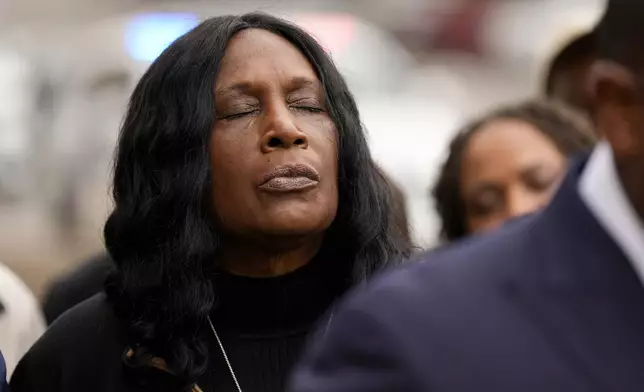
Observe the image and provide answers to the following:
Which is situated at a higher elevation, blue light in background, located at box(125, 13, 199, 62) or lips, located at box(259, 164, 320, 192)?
lips, located at box(259, 164, 320, 192)

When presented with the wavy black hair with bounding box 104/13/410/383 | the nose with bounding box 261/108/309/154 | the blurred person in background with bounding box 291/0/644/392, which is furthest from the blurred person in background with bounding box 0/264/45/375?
the blurred person in background with bounding box 291/0/644/392

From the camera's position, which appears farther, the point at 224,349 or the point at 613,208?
the point at 224,349

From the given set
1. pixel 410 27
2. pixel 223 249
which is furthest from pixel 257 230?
pixel 410 27

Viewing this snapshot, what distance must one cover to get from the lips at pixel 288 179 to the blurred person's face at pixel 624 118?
1.04m

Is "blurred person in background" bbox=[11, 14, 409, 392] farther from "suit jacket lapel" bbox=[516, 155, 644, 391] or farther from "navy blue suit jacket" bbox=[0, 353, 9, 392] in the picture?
"suit jacket lapel" bbox=[516, 155, 644, 391]

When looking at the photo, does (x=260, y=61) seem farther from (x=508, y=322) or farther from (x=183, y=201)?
(x=508, y=322)

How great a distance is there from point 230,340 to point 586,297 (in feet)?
4.16

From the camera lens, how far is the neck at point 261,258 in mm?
3025

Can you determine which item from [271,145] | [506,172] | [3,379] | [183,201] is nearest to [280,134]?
[271,145]

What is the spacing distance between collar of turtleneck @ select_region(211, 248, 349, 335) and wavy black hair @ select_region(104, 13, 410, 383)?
0.04m

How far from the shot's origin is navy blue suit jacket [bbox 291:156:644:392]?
5.98 ft

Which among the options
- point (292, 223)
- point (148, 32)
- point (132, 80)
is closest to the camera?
point (292, 223)

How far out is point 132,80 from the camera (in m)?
9.29

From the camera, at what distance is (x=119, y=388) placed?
2.94 metres
